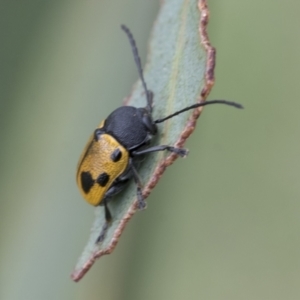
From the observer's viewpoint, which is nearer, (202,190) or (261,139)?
(261,139)

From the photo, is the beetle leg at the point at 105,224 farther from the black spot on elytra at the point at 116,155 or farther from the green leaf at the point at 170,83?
the black spot on elytra at the point at 116,155

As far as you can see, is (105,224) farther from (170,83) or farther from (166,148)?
(170,83)

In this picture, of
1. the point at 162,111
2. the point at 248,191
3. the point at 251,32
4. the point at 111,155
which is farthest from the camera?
the point at 248,191

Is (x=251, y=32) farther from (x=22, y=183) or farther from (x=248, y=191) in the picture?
(x=22, y=183)

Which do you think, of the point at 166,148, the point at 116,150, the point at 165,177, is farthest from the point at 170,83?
the point at 165,177

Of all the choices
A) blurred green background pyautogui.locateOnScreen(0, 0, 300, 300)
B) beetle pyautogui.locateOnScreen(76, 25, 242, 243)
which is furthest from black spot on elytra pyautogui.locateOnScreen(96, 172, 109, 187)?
blurred green background pyautogui.locateOnScreen(0, 0, 300, 300)

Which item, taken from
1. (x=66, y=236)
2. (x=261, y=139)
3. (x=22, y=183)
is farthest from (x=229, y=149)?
(x=22, y=183)

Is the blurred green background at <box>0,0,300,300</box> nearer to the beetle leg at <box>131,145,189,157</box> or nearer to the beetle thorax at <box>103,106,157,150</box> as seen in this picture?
the beetle thorax at <box>103,106,157,150</box>
